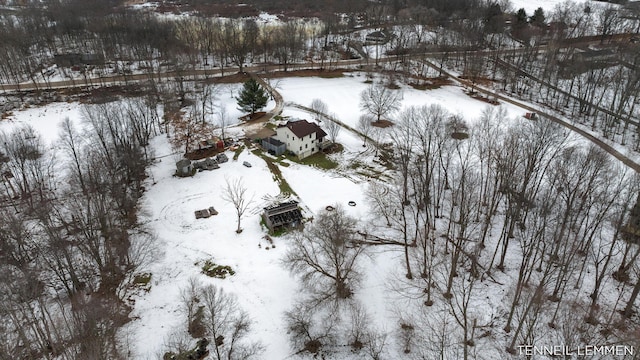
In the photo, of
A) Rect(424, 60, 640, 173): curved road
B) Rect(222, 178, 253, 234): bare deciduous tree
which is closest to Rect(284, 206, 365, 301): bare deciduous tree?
Rect(222, 178, 253, 234): bare deciduous tree

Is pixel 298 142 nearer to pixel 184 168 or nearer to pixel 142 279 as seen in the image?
pixel 184 168

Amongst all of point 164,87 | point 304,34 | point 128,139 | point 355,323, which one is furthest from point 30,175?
point 304,34

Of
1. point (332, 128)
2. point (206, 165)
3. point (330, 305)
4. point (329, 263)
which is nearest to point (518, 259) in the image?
point (329, 263)

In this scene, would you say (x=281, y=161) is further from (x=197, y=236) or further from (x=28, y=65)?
(x=28, y=65)

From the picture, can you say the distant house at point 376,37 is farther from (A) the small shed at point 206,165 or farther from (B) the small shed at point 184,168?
(B) the small shed at point 184,168

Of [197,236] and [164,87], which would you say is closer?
[197,236]

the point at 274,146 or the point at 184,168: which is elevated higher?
the point at 274,146
